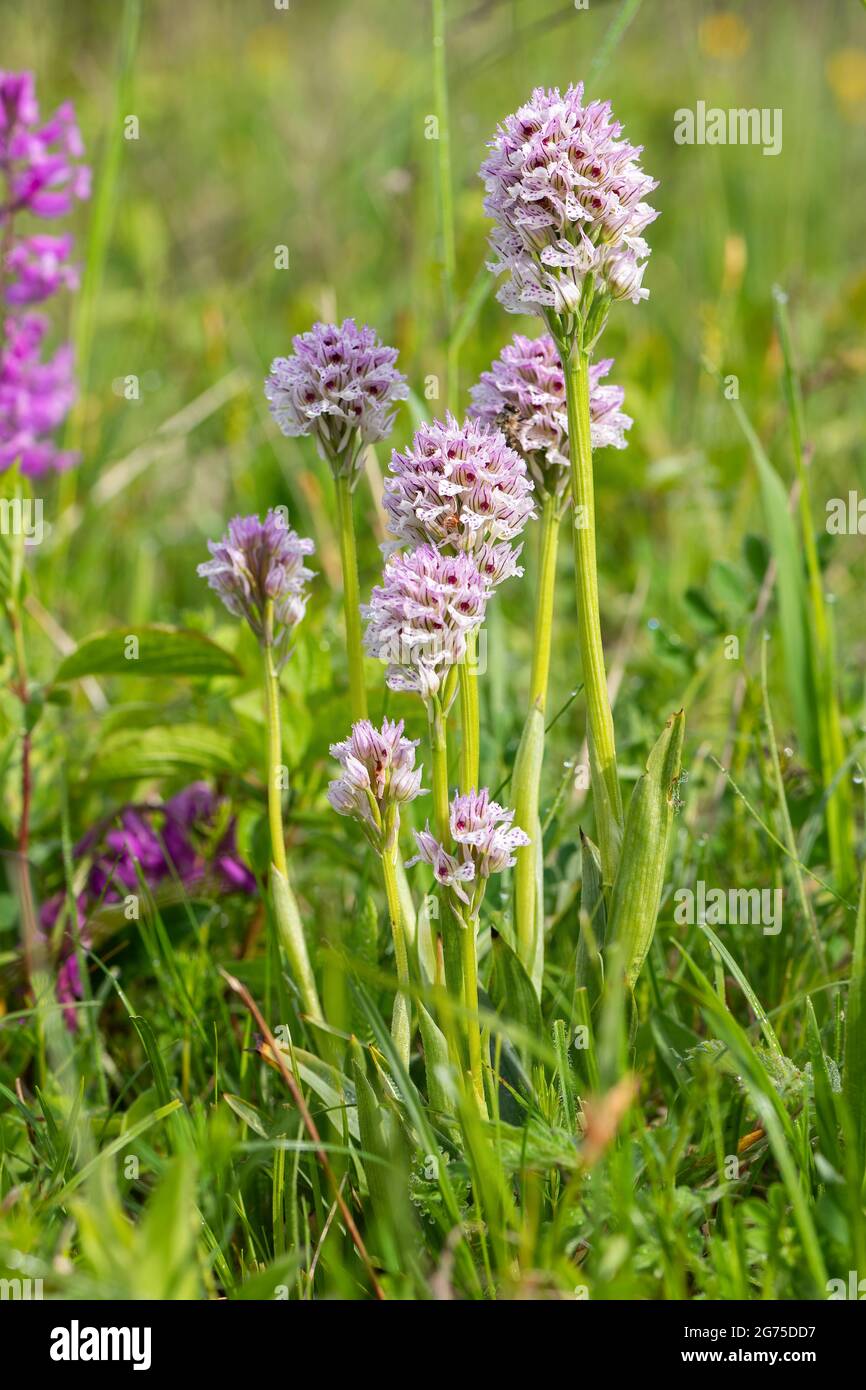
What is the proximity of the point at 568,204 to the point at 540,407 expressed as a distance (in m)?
0.24

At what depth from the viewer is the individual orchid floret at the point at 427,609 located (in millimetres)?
1137

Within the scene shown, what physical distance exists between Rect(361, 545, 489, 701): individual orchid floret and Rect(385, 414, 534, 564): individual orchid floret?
0.10ft

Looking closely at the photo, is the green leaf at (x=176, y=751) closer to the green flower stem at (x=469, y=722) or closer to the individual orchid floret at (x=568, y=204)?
the green flower stem at (x=469, y=722)

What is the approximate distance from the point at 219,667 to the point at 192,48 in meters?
6.83

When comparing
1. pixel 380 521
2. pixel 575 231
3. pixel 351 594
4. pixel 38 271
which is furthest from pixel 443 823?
pixel 38 271

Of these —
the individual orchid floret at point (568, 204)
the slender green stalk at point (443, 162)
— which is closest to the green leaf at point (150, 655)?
the slender green stalk at point (443, 162)

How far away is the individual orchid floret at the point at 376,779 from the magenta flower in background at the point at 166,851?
692 millimetres

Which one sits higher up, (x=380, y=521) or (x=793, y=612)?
(x=380, y=521)

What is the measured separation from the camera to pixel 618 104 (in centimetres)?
570

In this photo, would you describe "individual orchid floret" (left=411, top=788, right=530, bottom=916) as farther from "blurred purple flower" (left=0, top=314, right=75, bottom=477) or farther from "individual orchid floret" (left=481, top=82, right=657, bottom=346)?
"blurred purple flower" (left=0, top=314, right=75, bottom=477)

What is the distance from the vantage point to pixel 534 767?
1.31 metres

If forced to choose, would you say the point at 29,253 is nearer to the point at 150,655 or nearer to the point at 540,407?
the point at 150,655

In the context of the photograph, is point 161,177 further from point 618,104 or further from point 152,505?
point 152,505

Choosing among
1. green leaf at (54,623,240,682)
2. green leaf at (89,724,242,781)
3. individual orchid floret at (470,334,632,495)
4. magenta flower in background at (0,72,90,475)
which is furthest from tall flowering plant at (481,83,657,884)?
magenta flower in background at (0,72,90,475)
